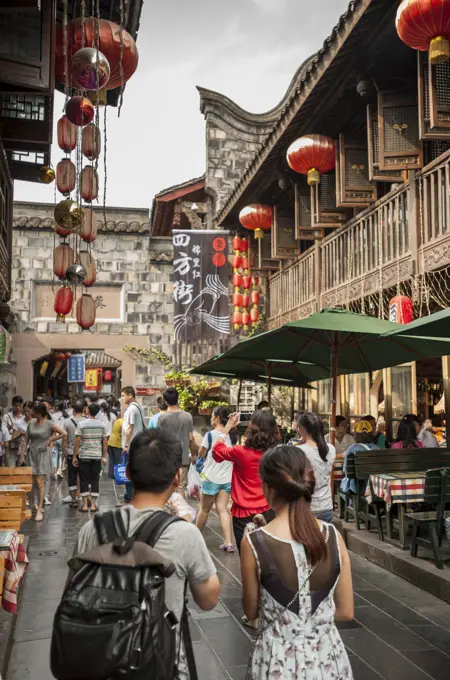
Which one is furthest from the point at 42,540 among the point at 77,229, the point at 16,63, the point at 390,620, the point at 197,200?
the point at 197,200

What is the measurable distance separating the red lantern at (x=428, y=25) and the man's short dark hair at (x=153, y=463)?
638cm

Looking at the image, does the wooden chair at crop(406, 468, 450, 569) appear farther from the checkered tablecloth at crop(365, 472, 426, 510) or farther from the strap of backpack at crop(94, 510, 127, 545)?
the strap of backpack at crop(94, 510, 127, 545)

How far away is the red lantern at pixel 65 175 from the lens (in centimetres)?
835

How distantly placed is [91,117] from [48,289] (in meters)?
13.7

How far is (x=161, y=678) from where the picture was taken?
1.99m

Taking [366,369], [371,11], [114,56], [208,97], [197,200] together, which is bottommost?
[366,369]

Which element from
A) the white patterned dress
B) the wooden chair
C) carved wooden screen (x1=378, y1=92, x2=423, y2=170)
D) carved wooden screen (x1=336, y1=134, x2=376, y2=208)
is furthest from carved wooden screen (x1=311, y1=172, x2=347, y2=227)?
the white patterned dress

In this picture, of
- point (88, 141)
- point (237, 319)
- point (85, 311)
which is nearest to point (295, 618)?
point (88, 141)

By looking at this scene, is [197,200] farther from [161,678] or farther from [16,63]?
[161,678]

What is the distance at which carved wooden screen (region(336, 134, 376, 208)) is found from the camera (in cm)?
1113

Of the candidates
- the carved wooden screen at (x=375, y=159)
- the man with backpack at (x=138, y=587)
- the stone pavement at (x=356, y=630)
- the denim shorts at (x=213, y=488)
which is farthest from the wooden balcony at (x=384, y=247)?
the man with backpack at (x=138, y=587)

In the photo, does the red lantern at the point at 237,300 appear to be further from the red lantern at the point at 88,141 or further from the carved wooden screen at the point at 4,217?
the red lantern at the point at 88,141

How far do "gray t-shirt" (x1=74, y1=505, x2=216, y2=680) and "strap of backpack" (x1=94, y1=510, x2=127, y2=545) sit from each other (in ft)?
0.06

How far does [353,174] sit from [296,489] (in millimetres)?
9500
